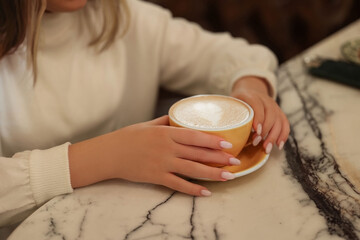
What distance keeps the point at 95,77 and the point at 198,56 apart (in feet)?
1.06

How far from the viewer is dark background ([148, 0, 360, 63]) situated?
1864mm

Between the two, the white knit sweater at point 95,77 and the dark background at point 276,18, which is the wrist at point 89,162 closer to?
the white knit sweater at point 95,77

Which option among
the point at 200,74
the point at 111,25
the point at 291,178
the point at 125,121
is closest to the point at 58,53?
the point at 111,25

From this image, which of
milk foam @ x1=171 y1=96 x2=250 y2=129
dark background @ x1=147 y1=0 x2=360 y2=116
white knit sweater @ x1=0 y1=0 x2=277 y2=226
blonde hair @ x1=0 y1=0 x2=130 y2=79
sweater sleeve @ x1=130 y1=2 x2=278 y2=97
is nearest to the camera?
milk foam @ x1=171 y1=96 x2=250 y2=129

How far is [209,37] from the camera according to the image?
1189mm

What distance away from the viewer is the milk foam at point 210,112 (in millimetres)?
666

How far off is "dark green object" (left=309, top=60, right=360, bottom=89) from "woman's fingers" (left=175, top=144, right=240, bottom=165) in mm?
509

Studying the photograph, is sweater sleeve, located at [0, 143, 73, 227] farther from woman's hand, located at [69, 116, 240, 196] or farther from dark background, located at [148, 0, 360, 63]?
dark background, located at [148, 0, 360, 63]

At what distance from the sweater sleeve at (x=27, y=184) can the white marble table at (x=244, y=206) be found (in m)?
0.03

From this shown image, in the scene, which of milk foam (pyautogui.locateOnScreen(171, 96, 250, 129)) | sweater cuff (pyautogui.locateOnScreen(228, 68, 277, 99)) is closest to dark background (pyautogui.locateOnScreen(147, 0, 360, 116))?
sweater cuff (pyautogui.locateOnScreen(228, 68, 277, 99))

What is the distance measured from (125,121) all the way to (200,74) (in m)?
0.27

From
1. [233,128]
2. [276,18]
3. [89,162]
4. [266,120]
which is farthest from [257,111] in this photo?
[276,18]

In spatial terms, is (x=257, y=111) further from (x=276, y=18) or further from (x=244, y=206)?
(x=276, y=18)

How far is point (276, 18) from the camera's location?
197 centimetres
